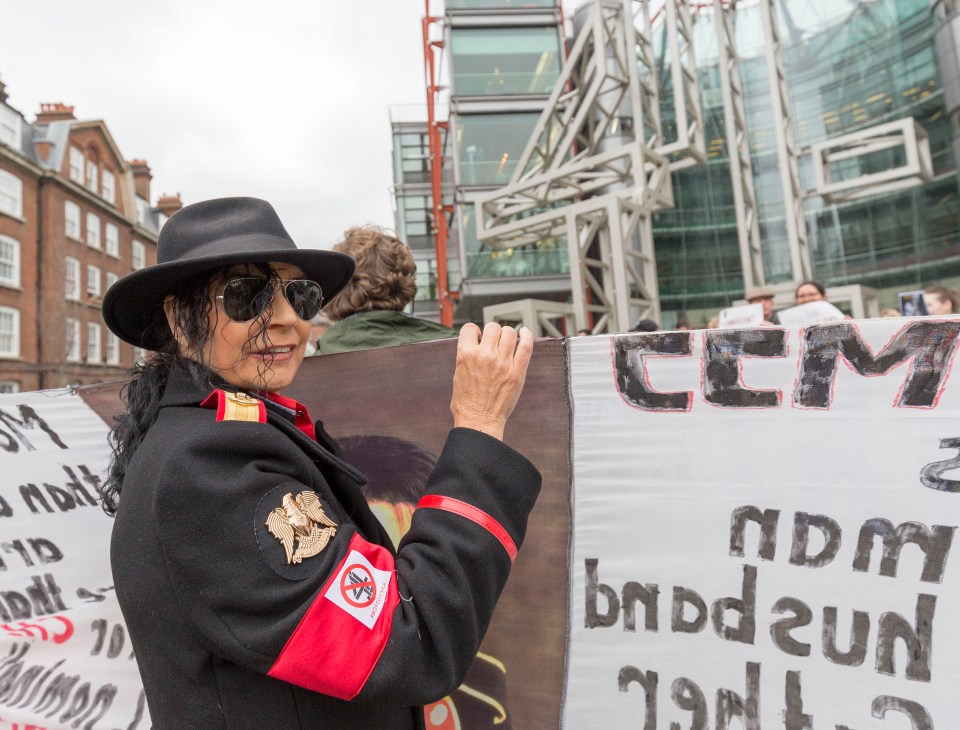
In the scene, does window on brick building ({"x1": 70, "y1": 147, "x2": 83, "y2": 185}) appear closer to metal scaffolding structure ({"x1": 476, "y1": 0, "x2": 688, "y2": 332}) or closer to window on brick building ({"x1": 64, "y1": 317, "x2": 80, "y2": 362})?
window on brick building ({"x1": 64, "y1": 317, "x2": 80, "y2": 362})

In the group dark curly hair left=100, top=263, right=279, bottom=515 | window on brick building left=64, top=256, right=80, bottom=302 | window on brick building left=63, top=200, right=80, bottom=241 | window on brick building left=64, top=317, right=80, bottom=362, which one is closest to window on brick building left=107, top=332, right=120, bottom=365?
window on brick building left=64, top=317, right=80, bottom=362

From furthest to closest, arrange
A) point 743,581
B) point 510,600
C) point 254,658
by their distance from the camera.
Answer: point 510,600, point 743,581, point 254,658

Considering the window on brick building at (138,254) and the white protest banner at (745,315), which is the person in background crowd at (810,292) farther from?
the window on brick building at (138,254)

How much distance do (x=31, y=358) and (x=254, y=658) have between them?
29099mm

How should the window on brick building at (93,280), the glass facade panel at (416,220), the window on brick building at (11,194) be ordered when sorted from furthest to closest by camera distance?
1. the glass facade panel at (416,220)
2. the window on brick building at (93,280)
3. the window on brick building at (11,194)

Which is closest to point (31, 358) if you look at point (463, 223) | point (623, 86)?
point (463, 223)

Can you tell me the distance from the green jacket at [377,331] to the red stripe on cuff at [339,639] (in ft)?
5.60

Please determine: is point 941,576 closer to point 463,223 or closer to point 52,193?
point 463,223

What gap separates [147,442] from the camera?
1.19m

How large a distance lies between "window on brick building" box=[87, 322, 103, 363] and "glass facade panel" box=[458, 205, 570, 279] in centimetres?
1999

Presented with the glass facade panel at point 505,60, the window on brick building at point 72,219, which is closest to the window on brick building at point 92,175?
the window on brick building at point 72,219

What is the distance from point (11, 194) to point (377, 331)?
28.9m

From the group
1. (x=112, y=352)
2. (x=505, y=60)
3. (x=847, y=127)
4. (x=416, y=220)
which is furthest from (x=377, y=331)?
(x=112, y=352)

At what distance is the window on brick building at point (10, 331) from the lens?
2416 cm
